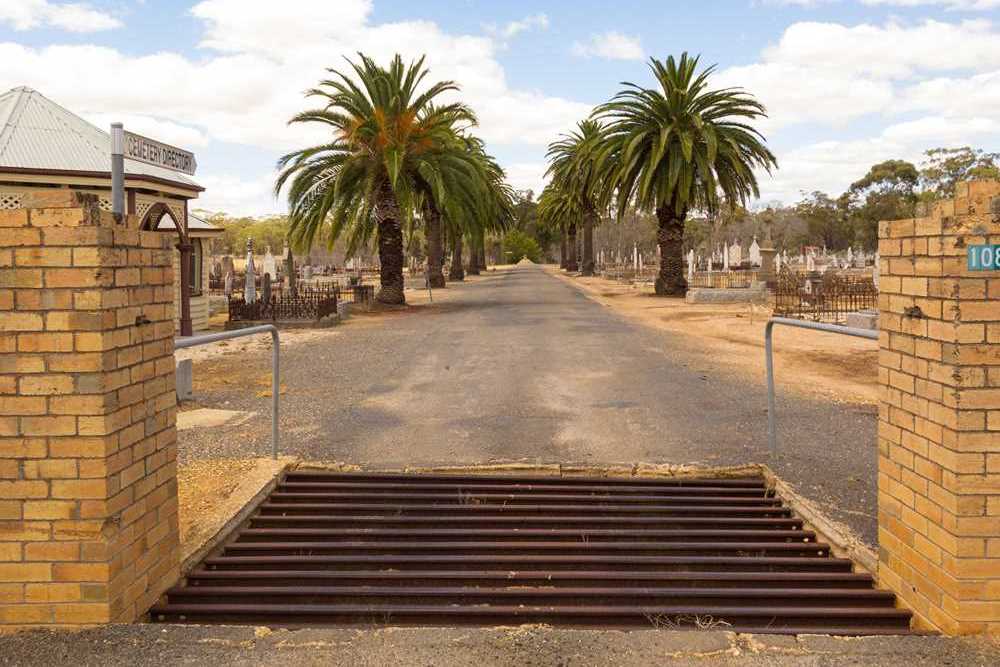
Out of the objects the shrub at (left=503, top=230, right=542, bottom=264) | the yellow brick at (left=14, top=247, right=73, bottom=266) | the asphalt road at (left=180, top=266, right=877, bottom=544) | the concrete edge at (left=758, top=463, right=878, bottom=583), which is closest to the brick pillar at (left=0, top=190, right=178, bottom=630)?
the yellow brick at (left=14, top=247, right=73, bottom=266)

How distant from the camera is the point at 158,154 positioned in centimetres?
463

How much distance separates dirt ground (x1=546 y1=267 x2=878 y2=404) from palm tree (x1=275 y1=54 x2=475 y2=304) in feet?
24.4

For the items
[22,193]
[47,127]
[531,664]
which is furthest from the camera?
[47,127]

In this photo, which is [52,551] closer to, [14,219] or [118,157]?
[14,219]

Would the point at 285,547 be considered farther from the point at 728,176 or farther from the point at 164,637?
the point at 728,176

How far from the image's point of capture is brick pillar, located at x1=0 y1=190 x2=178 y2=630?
323 centimetres

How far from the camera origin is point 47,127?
53.3ft

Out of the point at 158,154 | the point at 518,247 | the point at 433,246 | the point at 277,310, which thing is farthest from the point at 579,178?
the point at 518,247

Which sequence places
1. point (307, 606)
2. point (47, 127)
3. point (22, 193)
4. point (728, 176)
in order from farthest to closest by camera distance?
point (728, 176)
point (47, 127)
point (22, 193)
point (307, 606)

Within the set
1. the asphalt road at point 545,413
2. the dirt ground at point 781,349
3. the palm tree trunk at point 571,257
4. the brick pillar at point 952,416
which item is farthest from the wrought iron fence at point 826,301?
the palm tree trunk at point 571,257

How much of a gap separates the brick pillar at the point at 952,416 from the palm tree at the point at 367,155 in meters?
18.6

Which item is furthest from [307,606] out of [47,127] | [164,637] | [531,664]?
[47,127]

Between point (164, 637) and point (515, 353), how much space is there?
10.2m

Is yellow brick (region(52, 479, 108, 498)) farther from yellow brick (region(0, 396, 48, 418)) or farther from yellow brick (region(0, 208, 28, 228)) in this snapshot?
yellow brick (region(0, 208, 28, 228))
